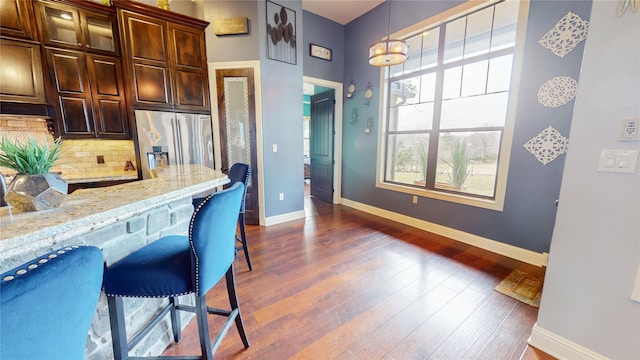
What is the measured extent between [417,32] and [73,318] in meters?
4.17

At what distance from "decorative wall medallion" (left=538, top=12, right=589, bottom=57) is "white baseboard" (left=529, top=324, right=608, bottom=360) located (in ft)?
7.77

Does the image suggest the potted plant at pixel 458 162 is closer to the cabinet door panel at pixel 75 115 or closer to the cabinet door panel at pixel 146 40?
the cabinet door panel at pixel 146 40

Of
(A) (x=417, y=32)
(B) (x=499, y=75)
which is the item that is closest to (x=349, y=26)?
(A) (x=417, y=32)

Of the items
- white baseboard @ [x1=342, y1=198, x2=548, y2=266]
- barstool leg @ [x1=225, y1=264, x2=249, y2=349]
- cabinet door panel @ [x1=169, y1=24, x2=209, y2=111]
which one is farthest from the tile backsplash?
white baseboard @ [x1=342, y1=198, x2=548, y2=266]

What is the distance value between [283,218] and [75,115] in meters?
2.79

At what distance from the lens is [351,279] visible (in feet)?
7.20

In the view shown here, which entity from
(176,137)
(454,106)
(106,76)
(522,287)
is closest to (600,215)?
(522,287)

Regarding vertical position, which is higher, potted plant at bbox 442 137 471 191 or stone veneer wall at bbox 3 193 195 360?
potted plant at bbox 442 137 471 191

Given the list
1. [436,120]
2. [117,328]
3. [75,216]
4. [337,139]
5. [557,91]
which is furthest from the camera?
[337,139]

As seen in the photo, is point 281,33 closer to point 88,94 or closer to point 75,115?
point 88,94

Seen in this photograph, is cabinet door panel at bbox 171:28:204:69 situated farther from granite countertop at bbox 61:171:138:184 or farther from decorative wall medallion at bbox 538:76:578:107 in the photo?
decorative wall medallion at bbox 538:76:578:107

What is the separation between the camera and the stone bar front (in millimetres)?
649

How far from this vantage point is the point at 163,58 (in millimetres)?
2916

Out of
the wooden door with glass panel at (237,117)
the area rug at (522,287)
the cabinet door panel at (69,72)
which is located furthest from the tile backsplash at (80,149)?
the area rug at (522,287)
